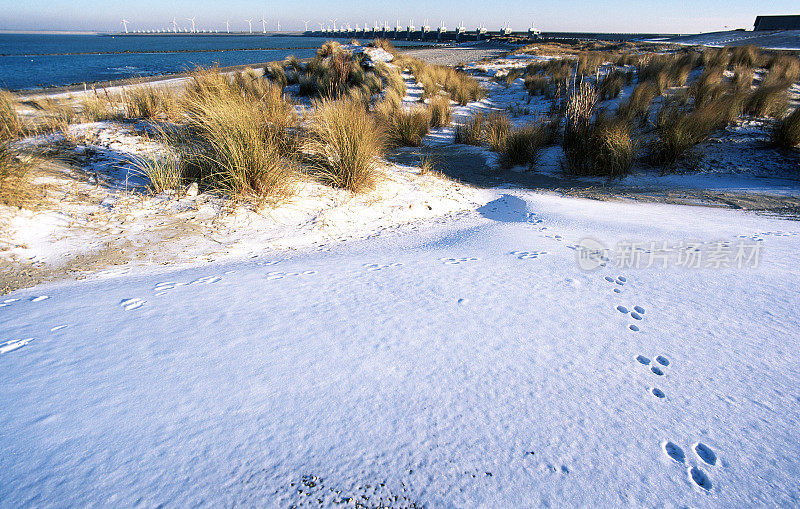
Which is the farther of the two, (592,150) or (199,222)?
(592,150)

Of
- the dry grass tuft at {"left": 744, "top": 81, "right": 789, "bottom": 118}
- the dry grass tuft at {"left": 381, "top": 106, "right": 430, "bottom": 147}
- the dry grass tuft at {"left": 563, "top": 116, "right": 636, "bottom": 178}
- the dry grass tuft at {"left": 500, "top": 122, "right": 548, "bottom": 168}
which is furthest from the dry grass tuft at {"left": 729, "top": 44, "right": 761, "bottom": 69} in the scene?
the dry grass tuft at {"left": 381, "top": 106, "right": 430, "bottom": 147}

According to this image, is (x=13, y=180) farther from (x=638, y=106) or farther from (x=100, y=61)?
(x=100, y=61)

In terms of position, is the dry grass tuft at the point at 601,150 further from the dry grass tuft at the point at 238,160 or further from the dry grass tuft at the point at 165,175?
the dry grass tuft at the point at 165,175

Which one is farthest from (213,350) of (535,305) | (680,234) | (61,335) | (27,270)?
(680,234)

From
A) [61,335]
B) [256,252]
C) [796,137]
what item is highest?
[796,137]

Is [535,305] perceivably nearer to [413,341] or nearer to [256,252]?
[413,341]

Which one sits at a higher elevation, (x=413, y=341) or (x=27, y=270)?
(x=413, y=341)

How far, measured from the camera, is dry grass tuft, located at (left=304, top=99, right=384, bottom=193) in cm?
418

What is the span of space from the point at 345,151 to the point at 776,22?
168 feet

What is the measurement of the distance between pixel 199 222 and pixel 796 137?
8.12 m

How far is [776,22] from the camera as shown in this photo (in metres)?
34.4

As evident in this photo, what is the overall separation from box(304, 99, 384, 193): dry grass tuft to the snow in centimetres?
210

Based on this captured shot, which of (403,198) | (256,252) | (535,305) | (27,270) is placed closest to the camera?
(535,305)

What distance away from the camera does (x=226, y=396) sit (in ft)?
4.13
